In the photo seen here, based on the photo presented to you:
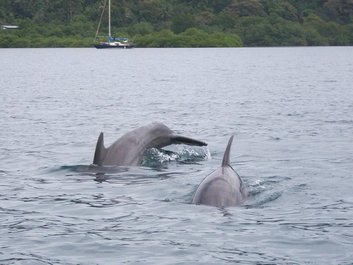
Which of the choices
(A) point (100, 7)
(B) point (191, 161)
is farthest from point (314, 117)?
(A) point (100, 7)

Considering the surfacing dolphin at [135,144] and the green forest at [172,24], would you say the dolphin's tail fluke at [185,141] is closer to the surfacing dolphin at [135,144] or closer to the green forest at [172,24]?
the surfacing dolphin at [135,144]

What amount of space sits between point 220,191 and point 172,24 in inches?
6600

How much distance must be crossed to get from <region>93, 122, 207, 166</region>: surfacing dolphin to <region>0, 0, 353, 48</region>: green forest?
5970 inches

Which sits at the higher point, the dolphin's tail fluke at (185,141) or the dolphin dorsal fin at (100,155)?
the dolphin's tail fluke at (185,141)

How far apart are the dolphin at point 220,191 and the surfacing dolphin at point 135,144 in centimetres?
397

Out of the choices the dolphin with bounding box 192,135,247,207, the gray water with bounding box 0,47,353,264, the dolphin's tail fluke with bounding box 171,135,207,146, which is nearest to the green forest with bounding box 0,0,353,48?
the gray water with bounding box 0,47,353,264

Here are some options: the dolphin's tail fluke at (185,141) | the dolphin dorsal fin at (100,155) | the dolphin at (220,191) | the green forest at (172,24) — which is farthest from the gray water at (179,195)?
the green forest at (172,24)

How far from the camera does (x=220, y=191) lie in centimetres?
1611

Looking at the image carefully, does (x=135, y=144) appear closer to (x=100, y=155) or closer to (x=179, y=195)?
(x=100, y=155)

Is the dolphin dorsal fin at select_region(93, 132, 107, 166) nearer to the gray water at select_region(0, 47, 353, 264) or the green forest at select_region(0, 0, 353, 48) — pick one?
the gray water at select_region(0, 47, 353, 264)

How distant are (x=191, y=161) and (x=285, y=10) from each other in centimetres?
17454

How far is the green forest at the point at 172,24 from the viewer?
6890 inches

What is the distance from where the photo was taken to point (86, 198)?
58.3ft

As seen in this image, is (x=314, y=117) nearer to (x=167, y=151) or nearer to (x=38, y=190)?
(x=167, y=151)
